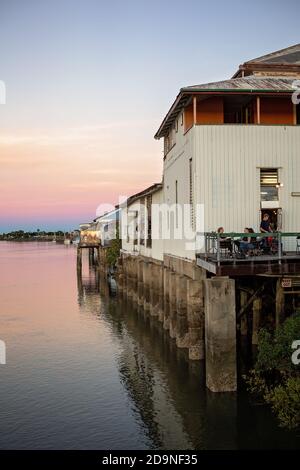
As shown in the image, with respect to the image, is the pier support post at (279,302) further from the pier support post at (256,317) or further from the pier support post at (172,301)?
the pier support post at (172,301)

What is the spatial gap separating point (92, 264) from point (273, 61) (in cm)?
6256

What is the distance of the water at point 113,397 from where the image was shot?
15.1 meters

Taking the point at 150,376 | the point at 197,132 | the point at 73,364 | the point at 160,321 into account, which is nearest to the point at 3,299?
the point at 160,321

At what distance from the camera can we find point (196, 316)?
67.7 ft

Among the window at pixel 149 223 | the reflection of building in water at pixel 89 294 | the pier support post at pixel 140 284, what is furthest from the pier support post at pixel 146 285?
the reflection of building in water at pixel 89 294

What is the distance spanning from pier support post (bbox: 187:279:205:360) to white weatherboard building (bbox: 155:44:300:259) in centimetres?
171

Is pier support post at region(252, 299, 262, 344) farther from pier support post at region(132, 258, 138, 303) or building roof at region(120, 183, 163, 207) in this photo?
pier support post at region(132, 258, 138, 303)

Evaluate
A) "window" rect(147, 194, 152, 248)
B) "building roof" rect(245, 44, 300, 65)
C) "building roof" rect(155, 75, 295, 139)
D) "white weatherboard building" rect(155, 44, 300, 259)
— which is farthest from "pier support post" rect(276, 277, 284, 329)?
"window" rect(147, 194, 152, 248)

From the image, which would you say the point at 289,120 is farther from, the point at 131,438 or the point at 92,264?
the point at 92,264

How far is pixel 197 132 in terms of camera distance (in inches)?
813

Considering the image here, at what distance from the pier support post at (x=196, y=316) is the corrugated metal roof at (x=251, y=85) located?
7451 millimetres

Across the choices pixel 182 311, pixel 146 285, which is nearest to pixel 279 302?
pixel 182 311

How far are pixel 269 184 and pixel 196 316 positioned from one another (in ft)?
19.2

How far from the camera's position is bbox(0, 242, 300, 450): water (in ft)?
49.5
